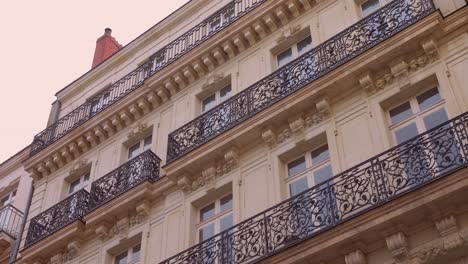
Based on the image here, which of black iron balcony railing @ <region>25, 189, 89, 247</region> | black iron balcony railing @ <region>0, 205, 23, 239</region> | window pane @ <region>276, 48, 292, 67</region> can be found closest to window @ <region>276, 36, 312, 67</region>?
window pane @ <region>276, 48, 292, 67</region>

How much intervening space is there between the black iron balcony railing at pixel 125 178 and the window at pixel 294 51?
3630mm

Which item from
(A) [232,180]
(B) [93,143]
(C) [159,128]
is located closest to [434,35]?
(A) [232,180]

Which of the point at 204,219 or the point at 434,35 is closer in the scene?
the point at 434,35

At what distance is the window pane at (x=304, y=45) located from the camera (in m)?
14.6

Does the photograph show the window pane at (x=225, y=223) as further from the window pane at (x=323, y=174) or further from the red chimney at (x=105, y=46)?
the red chimney at (x=105, y=46)

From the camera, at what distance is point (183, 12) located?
61.8ft

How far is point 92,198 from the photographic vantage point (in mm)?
15492

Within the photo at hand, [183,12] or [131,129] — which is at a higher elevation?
[183,12]

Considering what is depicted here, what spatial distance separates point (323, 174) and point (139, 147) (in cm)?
631

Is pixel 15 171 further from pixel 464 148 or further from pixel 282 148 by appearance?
pixel 464 148

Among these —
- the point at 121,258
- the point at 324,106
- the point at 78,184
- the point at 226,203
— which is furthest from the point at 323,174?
the point at 78,184

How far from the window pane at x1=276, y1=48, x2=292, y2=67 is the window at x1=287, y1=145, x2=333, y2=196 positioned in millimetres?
3090

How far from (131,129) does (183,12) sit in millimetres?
4050

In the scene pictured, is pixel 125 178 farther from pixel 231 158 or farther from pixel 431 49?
pixel 431 49
